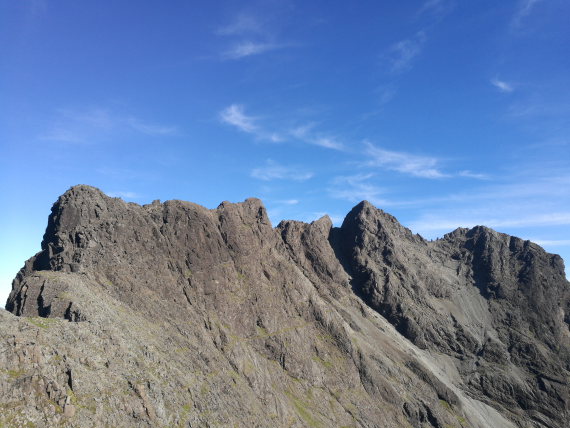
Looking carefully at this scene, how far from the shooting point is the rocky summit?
8744 centimetres

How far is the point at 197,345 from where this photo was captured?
429 feet

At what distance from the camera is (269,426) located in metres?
124

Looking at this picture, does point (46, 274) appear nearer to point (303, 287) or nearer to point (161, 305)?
point (161, 305)

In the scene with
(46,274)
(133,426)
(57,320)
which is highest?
(46,274)

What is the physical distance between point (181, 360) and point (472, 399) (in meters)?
131

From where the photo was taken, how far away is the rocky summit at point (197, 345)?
287 feet

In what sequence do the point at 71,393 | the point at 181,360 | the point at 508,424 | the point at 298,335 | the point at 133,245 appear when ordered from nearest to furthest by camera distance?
the point at 71,393, the point at 181,360, the point at 133,245, the point at 298,335, the point at 508,424

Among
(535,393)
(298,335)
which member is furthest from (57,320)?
(535,393)

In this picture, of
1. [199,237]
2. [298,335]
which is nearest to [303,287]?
[298,335]

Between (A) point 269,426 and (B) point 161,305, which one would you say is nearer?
(A) point 269,426

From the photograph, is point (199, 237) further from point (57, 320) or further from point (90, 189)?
point (57, 320)

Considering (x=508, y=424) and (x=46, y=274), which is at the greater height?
(x=46, y=274)

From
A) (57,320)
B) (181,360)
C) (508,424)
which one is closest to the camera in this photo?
(57,320)

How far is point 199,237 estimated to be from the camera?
165 m
